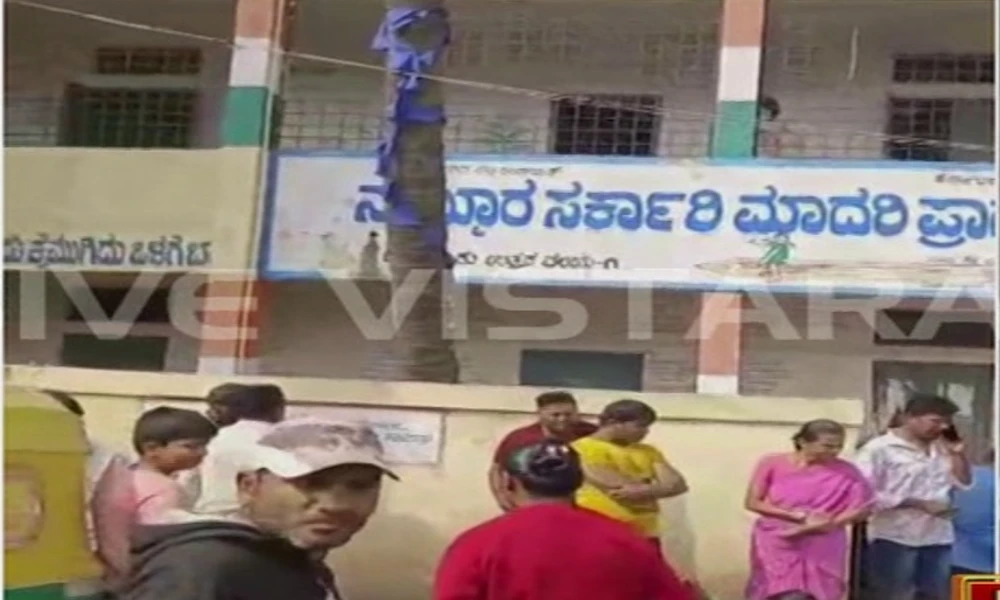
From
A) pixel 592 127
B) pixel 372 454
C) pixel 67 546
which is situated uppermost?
pixel 592 127

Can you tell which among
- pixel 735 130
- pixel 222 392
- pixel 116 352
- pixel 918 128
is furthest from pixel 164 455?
pixel 918 128

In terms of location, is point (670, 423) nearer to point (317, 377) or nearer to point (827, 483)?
point (827, 483)

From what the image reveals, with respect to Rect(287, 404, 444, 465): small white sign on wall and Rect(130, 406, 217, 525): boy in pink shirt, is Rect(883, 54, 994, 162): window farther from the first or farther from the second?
Rect(130, 406, 217, 525): boy in pink shirt

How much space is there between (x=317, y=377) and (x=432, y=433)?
0.86 ft

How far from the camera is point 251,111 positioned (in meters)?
3.60

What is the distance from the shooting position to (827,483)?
3111 mm

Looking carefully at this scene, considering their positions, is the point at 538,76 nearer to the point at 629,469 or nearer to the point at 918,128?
the point at 918,128

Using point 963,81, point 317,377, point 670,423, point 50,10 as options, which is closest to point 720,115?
point 963,81

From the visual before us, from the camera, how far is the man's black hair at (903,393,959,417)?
3207 mm

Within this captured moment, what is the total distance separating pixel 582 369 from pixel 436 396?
0.31m

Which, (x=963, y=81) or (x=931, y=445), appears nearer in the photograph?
(x=931, y=445)

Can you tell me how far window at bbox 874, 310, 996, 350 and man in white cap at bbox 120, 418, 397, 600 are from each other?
1.08m

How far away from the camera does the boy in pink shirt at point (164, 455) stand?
9.97ft

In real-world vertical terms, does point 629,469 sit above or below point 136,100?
below
